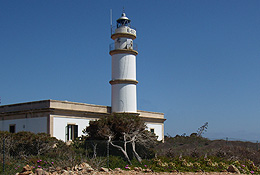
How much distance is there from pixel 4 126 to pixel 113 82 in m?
9.21

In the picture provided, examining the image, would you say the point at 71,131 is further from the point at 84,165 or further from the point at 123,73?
the point at 84,165

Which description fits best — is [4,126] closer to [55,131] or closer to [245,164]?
[55,131]

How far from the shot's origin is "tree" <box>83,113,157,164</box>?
63.8ft

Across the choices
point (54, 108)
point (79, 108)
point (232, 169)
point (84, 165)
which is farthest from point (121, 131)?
point (232, 169)

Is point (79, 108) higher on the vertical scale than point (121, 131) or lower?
higher

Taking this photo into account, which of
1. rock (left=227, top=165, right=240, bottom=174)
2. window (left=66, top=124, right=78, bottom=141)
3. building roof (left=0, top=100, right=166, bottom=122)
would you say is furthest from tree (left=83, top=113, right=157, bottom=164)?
rock (left=227, top=165, right=240, bottom=174)

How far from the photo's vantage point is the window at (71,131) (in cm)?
2376

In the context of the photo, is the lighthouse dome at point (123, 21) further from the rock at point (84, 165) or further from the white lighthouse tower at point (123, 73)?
the rock at point (84, 165)

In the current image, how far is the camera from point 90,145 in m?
19.0

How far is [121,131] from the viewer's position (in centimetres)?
2011

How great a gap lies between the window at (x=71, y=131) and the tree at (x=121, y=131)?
300cm

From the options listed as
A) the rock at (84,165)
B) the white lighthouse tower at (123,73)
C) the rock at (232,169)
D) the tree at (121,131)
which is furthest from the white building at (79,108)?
the rock at (232,169)

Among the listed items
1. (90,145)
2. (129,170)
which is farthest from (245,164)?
(90,145)

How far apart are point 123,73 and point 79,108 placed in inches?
200
